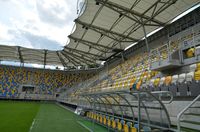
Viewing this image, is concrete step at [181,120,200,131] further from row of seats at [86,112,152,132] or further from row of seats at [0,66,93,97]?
row of seats at [0,66,93,97]

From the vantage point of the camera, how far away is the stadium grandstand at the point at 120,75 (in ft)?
16.4

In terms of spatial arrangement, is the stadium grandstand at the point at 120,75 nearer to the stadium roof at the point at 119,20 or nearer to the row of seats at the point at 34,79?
the stadium roof at the point at 119,20

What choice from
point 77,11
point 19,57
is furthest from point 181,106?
point 19,57

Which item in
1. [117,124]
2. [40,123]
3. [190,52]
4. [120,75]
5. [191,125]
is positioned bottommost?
[40,123]

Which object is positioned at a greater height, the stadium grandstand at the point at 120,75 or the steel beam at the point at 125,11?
the steel beam at the point at 125,11

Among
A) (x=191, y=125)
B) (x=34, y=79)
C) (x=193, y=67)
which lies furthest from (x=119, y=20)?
(x=34, y=79)

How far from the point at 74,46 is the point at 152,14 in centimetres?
1428

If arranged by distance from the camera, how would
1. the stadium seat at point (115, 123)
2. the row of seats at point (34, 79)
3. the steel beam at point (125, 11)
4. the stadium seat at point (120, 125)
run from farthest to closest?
1. the row of seats at point (34, 79)
2. the steel beam at point (125, 11)
3. the stadium seat at point (115, 123)
4. the stadium seat at point (120, 125)

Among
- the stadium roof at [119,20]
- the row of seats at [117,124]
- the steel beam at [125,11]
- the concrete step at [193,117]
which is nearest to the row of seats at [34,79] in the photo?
the stadium roof at [119,20]

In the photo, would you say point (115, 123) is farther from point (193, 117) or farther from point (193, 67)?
point (193, 67)

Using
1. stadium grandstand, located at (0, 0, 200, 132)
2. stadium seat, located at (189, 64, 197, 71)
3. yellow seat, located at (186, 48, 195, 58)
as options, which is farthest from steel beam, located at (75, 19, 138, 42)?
stadium seat, located at (189, 64, 197, 71)

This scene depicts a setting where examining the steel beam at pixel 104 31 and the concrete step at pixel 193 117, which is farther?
the steel beam at pixel 104 31

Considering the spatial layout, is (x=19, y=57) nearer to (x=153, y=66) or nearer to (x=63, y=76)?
(x=63, y=76)

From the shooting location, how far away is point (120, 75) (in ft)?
62.0
